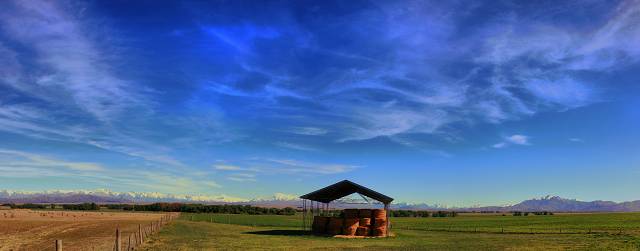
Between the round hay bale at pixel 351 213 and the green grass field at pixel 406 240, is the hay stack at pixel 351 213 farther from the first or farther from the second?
the green grass field at pixel 406 240

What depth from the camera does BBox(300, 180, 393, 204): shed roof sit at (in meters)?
53.8

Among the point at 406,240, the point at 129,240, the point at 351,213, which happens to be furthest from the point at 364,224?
the point at 129,240

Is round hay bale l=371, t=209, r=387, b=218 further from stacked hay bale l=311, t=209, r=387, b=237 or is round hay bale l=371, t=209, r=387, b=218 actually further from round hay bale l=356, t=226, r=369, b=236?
round hay bale l=356, t=226, r=369, b=236

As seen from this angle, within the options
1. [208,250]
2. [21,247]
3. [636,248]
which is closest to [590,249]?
[636,248]

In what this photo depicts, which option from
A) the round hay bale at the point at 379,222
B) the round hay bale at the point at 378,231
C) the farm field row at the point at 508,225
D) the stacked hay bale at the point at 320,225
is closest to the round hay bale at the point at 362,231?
the round hay bale at the point at 378,231

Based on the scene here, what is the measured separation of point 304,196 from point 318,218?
3.82 m

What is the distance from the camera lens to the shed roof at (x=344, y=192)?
176 ft

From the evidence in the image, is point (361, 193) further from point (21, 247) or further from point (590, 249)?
point (21, 247)

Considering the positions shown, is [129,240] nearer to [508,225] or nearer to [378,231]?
[378,231]

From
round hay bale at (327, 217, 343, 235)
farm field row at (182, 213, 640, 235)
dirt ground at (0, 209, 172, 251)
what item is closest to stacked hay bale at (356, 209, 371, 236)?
round hay bale at (327, 217, 343, 235)

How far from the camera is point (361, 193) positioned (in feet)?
184

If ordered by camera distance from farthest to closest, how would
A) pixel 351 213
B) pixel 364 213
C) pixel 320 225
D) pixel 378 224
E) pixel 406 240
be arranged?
pixel 320 225
pixel 351 213
pixel 364 213
pixel 378 224
pixel 406 240

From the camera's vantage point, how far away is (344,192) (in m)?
58.6

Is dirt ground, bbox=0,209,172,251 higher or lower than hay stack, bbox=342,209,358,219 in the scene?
lower
